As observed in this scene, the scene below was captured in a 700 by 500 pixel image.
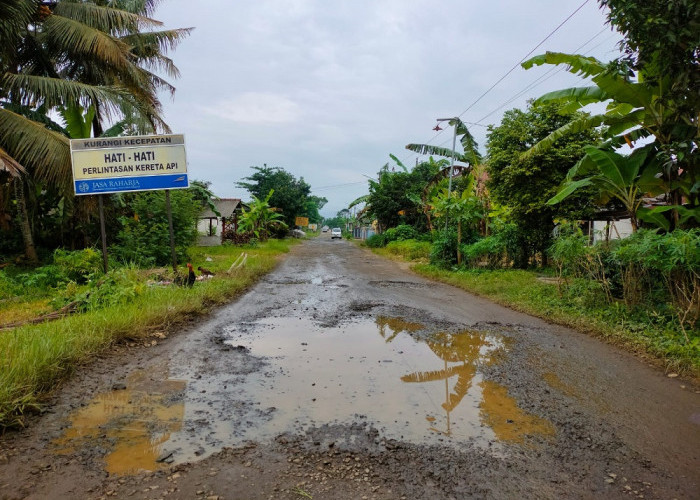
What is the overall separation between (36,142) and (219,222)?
23365 millimetres

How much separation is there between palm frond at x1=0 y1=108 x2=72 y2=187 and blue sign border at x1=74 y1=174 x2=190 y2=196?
1966mm

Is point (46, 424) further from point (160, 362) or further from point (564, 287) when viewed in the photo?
point (564, 287)

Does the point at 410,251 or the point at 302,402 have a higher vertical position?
the point at 410,251

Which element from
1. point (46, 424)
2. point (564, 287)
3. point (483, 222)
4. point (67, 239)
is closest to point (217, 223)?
point (67, 239)

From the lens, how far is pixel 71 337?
4816 millimetres

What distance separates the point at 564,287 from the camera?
873cm

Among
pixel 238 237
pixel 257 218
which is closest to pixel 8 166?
pixel 238 237

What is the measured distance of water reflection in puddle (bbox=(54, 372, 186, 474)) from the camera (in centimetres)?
292

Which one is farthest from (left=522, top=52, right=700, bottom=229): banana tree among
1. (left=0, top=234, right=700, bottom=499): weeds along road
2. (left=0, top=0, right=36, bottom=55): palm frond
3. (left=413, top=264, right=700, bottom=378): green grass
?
(left=0, top=0, right=36, bottom=55): palm frond

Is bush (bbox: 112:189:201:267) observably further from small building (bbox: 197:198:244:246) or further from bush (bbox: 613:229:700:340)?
small building (bbox: 197:198:244:246)

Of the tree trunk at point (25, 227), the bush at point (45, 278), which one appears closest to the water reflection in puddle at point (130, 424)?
the bush at point (45, 278)

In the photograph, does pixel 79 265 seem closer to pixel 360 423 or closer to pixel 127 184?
pixel 127 184

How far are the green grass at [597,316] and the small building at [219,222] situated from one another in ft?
69.4

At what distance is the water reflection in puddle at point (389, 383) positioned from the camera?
3.50m
